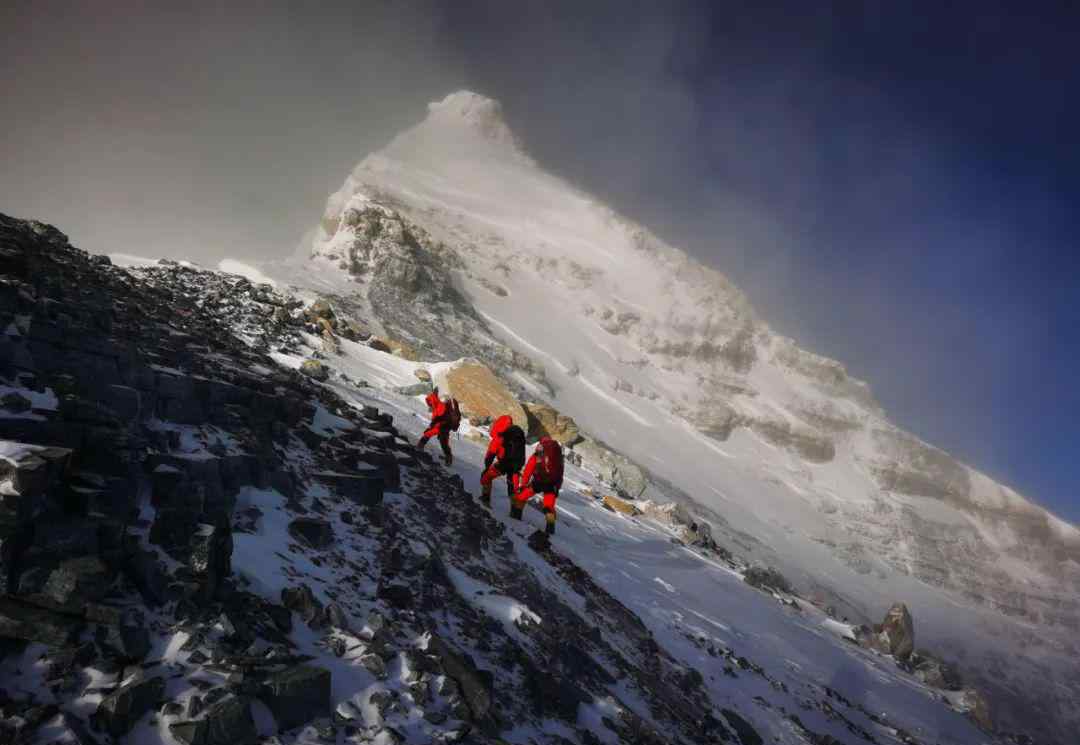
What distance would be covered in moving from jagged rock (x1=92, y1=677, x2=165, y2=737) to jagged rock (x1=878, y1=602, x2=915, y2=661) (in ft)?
81.9

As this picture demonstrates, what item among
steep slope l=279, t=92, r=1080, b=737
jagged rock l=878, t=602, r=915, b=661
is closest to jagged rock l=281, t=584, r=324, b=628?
steep slope l=279, t=92, r=1080, b=737

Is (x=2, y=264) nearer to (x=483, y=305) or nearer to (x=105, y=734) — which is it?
(x=105, y=734)

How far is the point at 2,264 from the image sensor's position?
580 cm

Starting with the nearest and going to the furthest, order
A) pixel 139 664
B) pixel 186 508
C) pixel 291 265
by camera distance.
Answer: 1. pixel 139 664
2. pixel 186 508
3. pixel 291 265

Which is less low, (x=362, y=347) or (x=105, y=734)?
(x=362, y=347)

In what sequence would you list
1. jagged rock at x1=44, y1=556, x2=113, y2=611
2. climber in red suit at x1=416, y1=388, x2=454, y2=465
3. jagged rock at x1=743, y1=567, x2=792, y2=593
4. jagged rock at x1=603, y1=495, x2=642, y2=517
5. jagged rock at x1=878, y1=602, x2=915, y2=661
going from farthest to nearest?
jagged rock at x1=878, y1=602, x2=915, y2=661 < jagged rock at x1=743, y1=567, x2=792, y2=593 < jagged rock at x1=603, y1=495, x2=642, y2=517 < climber in red suit at x1=416, y1=388, x2=454, y2=465 < jagged rock at x1=44, y1=556, x2=113, y2=611

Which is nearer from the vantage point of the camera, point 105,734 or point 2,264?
point 105,734

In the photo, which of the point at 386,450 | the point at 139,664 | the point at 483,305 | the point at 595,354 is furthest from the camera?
the point at 595,354

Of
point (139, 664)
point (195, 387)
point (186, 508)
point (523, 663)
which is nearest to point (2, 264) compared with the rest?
point (195, 387)

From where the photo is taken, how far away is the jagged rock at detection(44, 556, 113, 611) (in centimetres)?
293

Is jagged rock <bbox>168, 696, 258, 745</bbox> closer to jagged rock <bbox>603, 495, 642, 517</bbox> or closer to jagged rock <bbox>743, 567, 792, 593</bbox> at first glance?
jagged rock <bbox>603, 495, 642, 517</bbox>

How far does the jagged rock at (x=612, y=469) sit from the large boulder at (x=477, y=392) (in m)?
4.98

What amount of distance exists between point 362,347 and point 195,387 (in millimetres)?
14105

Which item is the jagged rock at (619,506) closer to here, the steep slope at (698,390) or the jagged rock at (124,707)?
the steep slope at (698,390)
